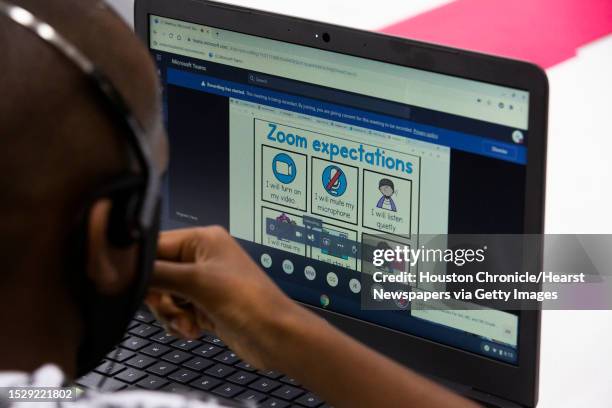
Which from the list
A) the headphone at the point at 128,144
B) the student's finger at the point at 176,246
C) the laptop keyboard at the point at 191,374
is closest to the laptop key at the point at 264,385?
the laptop keyboard at the point at 191,374

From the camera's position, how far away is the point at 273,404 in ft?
4.18

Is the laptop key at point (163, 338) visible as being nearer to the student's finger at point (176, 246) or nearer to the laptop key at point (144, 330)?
the laptop key at point (144, 330)

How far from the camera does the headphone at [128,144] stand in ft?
2.60

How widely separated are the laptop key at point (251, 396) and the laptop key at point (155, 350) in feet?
0.45

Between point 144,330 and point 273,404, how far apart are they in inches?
9.2

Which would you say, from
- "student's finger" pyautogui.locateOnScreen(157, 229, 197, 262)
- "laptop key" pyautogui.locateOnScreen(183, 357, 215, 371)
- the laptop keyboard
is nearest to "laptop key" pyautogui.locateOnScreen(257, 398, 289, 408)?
the laptop keyboard

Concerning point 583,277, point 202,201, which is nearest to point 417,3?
point 583,277

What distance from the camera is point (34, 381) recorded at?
791 millimetres

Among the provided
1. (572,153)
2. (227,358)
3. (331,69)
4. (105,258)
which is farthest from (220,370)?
(572,153)

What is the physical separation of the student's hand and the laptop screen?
0.19 meters

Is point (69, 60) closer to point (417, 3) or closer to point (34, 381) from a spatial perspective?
point (34, 381)

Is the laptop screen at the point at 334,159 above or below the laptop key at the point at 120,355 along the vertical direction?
above

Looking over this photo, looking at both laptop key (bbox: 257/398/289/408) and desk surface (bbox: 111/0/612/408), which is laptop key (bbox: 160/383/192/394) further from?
desk surface (bbox: 111/0/612/408)

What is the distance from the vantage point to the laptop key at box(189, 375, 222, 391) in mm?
1306
